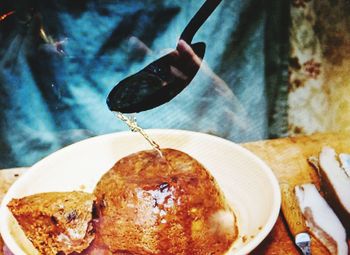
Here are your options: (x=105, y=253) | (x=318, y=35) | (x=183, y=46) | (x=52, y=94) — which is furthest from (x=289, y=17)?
(x=105, y=253)

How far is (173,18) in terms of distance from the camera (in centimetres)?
302

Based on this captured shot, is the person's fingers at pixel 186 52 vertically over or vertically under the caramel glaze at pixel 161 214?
over

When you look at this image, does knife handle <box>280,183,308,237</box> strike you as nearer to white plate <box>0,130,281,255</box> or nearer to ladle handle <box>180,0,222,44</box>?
white plate <box>0,130,281,255</box>

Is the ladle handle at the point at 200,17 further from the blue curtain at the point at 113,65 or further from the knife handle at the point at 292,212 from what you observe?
the knife handle at the point at 292,212

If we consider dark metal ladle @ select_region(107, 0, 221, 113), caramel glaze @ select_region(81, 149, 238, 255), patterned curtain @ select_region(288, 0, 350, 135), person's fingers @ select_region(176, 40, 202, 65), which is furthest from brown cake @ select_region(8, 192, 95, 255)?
patterned curtain @ select_region(288, 0, 350, 135)

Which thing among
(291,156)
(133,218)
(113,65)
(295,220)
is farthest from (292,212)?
(113,65)

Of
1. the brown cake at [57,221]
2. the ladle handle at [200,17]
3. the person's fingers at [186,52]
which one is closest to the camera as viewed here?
the brown cake at [57,221]

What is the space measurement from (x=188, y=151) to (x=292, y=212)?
0.69 m

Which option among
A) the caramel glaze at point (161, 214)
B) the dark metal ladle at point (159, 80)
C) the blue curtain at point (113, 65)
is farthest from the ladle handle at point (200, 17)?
the caramel glaze at point (161, 214)

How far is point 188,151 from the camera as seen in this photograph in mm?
2309

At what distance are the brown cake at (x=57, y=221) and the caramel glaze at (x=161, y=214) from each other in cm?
11

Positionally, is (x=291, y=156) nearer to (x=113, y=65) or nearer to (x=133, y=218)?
(x=133, y=218)

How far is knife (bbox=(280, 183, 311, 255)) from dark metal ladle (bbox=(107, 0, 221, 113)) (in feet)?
3.31

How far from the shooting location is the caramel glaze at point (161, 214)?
1.71 m
